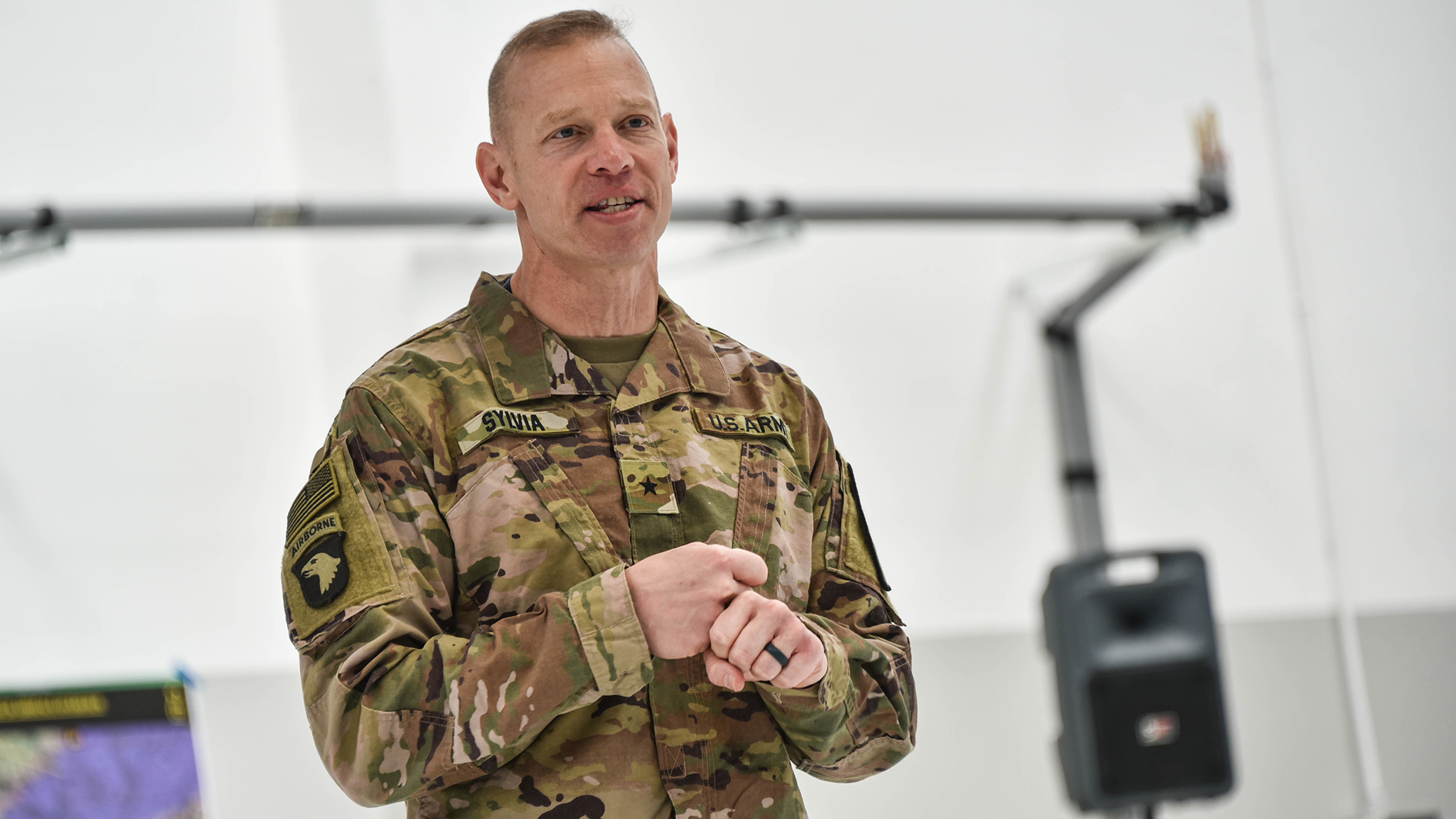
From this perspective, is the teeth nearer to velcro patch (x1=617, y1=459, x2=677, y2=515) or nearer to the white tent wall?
velcro patch (x1=617, y1=459, x2=677, y2=515)

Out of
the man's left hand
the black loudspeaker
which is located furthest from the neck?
the black loudspeaker

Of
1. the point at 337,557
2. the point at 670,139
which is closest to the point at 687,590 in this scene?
the point at 337,557

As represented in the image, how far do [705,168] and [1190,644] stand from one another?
2.02 m

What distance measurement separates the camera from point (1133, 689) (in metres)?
3.39

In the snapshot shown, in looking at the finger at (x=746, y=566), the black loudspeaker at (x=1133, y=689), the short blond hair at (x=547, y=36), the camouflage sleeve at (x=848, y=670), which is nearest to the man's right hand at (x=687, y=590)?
the finger at (x=746, y=566)

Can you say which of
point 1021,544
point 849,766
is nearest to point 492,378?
point 849,766

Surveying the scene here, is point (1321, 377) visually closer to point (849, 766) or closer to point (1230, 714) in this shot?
point (1230, 714)

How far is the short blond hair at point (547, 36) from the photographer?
1133 mm

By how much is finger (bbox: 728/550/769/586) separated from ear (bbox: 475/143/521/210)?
451mm

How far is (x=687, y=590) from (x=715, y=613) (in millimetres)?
28

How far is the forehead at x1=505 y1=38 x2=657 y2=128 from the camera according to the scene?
3.66ft

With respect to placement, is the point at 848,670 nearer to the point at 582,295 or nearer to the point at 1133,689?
the point at 582,295

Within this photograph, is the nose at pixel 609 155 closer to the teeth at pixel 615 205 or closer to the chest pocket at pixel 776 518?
the teeth at pixel 615 205

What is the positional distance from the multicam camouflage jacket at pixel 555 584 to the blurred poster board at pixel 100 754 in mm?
1312
